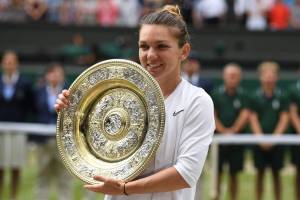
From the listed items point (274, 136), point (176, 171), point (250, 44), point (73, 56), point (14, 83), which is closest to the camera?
point (176, 171)

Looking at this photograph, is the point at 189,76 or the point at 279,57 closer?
the point at 189,76

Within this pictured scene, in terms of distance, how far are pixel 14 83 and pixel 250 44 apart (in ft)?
24.4

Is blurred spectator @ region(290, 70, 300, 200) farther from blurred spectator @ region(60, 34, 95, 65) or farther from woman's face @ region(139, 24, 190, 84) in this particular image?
blurred spectator @ region(60, 34, 95, 65)

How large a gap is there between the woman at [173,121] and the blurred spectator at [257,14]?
484 inches

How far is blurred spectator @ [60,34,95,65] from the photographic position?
14.8 metres

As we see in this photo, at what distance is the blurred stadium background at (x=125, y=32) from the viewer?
1503 centimetres

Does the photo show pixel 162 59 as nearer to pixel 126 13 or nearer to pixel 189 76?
pixel 189 76

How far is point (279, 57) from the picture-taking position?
1575cm

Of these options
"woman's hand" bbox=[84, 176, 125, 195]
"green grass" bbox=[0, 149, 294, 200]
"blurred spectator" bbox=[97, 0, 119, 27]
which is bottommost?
"green grass" bbox=[0, 149, 294, 200]

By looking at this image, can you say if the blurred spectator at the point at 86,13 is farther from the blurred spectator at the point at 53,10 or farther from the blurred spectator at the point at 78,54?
the blurred spectator at the point at 78,54

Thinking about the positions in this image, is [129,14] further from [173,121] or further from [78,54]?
[173,121]

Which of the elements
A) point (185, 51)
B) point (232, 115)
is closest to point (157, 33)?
point (185, 51)

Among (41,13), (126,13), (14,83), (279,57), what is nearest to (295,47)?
(279,57)

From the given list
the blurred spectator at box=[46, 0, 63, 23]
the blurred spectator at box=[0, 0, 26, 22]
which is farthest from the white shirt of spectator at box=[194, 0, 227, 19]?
the blurred spectator at box=[0, 0, 26, 22]
